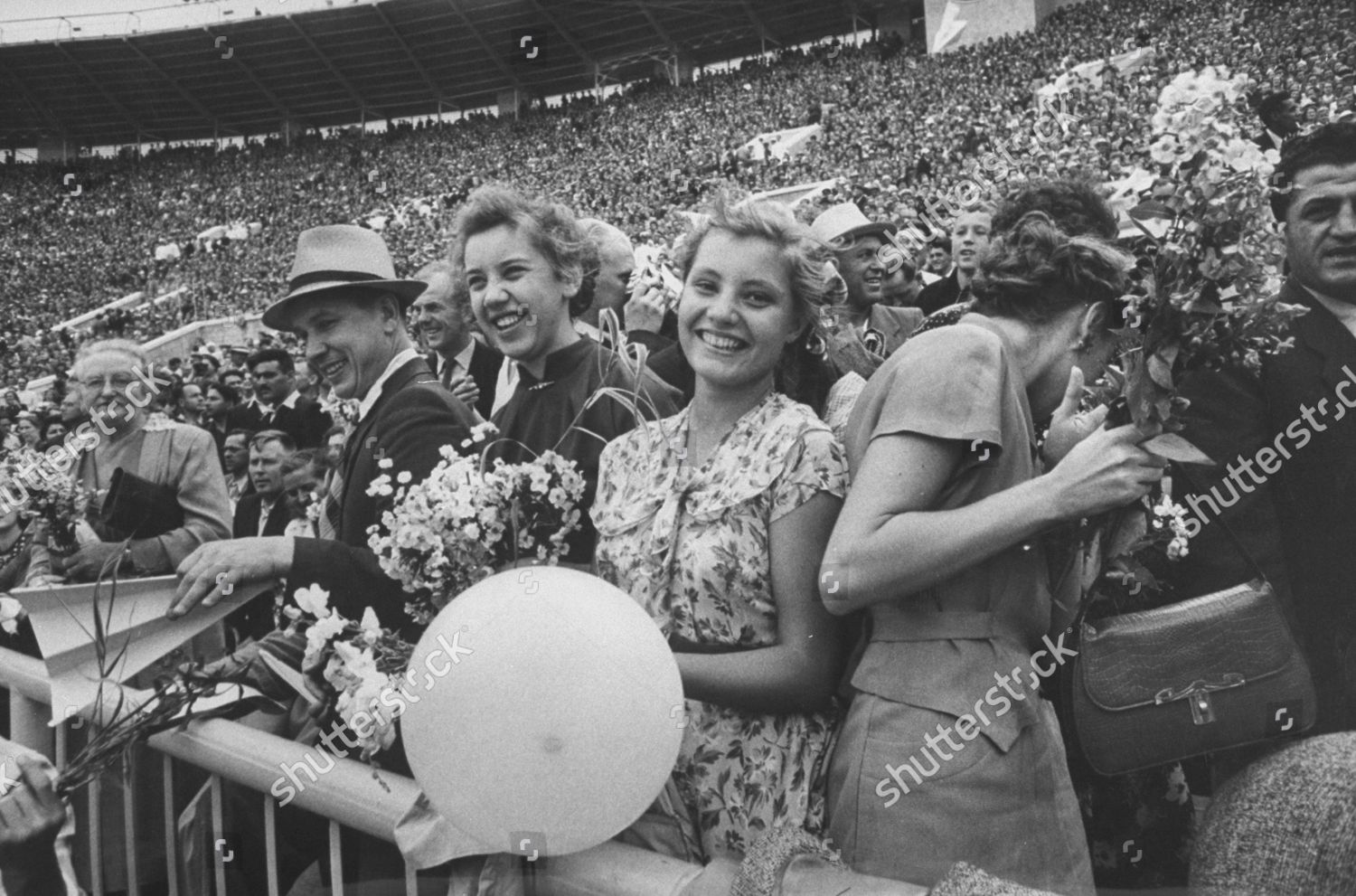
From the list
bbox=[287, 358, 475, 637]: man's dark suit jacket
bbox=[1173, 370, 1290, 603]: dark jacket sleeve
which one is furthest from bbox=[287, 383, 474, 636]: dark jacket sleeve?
bbox=[1173, 370, 1290, 603]: dark jacket sleeve

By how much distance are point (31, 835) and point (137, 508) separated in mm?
1402

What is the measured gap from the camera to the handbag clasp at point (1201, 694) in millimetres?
1552

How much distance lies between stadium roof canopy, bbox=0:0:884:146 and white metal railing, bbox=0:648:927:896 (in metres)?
33.1

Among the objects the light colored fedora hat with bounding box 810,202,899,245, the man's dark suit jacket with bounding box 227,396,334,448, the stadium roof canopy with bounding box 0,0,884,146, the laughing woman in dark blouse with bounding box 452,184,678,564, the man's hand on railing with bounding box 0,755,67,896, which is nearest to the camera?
the man's hand on railing with bounding box 0,755,67,896

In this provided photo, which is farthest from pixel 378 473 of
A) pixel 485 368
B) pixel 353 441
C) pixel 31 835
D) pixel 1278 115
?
pixel 485 368

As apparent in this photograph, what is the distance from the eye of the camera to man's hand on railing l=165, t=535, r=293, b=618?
1.95 metres

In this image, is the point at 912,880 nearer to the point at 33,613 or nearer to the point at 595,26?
the point at 33,613

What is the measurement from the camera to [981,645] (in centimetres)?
156

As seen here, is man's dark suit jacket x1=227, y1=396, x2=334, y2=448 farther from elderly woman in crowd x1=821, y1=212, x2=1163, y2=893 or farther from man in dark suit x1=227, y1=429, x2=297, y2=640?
elderly woman in crowd x1=821, y1=212, x2=1163, y2=893

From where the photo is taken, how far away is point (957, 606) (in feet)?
5.11

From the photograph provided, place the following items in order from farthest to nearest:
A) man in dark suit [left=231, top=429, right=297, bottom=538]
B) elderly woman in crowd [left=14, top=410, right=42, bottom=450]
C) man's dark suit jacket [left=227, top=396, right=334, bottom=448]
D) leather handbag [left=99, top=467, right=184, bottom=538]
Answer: elderly woman in crowd [left=14, top=410, right=42, bottom=450] → man's dark suit jacket [left=227, top=396, right=334, bottom=448] → man in dark suit [left=231, top=429, right=297, bottom=538] → leather handbag [left=99, top=467, right=184, bottom=538]

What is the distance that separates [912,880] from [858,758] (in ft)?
0.54

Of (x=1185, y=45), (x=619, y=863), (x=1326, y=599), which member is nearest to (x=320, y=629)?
(x=619, y=863)

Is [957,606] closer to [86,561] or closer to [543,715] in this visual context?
[543,715]
